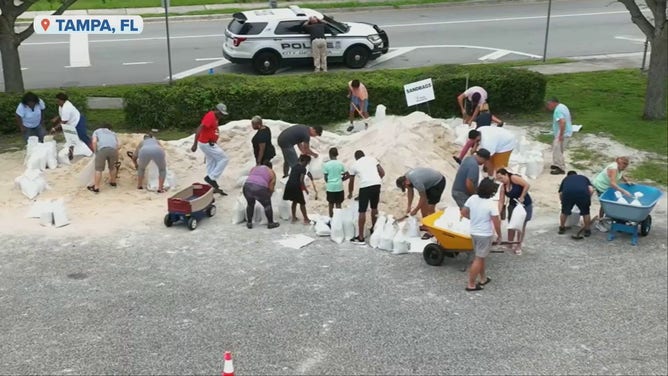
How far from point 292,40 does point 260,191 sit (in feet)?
37.0

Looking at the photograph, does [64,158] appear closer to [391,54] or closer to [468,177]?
[468,177]

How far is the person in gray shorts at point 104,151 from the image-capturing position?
13711 mm

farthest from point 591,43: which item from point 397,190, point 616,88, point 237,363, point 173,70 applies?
point 237,363

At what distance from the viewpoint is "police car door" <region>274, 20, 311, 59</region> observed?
2256 centimetres

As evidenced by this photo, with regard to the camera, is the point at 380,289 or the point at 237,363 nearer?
the point at 237,363

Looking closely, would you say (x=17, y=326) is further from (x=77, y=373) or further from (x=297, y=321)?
(x=297, y=321)

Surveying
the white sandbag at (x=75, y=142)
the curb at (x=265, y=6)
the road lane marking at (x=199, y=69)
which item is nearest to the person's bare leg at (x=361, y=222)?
the white sandbag at (x=75, y=142)

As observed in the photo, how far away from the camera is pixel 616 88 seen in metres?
20.4

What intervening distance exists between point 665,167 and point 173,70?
14.4 meters

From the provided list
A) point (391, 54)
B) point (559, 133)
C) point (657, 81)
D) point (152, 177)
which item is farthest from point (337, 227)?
point (391, 54)

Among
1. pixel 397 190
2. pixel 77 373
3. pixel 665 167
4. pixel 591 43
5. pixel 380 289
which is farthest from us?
pixel 591 43

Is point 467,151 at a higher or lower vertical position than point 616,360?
higher

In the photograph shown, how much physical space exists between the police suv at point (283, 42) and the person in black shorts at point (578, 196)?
12.1 meters

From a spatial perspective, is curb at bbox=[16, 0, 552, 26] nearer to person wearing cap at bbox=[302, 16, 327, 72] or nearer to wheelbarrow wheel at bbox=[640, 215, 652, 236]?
person wearing cap at bbox=[302, 16, 327, 72]
